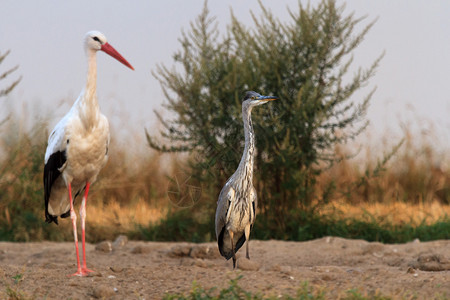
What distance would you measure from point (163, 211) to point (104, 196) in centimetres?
183

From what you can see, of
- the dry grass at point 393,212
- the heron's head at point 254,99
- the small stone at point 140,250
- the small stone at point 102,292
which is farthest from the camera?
the dry grass at point 393,212

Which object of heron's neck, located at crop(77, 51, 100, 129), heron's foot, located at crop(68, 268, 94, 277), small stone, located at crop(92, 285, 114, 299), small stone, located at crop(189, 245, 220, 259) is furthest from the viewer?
small stone, located at crop(189, 245, 220, 259)

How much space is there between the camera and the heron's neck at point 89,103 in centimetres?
557

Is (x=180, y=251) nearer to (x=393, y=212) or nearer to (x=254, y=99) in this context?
(x=254, y=99)

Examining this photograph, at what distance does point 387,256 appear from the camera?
7.11 metres

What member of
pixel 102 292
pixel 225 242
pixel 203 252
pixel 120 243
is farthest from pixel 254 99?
pixel 120 243

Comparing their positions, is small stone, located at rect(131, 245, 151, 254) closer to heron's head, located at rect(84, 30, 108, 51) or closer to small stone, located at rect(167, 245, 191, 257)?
small stone, located at rect(167, 245, 191, 257)

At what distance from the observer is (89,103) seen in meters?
5.58

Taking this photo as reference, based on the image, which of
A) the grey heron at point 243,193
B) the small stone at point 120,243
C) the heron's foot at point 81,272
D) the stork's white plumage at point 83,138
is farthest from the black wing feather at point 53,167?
the small stone at point 120,243

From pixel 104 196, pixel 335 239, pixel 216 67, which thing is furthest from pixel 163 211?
pixel 335 239

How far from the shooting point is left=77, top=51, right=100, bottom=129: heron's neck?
5.57m

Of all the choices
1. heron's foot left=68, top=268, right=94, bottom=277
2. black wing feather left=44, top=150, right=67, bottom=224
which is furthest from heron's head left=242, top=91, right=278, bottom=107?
heron's foot left=68, top=268, right=94, bottom=277

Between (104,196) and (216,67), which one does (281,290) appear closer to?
(216,67)

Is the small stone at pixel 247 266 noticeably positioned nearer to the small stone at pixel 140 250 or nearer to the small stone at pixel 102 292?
the small stone at pixel 102 292
